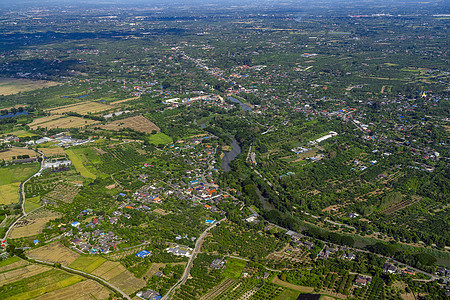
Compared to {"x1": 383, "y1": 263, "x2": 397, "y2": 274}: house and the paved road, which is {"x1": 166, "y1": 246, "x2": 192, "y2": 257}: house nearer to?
the paved road

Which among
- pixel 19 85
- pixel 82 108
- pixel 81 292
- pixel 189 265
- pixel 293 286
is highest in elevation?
pixel 19 85

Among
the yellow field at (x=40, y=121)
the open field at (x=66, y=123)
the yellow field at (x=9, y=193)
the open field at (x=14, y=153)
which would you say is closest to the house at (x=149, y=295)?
the yellow field at (x=9, y=193)

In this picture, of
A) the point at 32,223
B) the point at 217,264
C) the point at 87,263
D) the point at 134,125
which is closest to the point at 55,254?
the point at 87,263

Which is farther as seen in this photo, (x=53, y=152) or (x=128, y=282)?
(x=53, y=152)

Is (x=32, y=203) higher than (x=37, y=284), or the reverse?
(x=32, y=203)

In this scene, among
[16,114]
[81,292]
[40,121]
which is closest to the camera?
[81,292]

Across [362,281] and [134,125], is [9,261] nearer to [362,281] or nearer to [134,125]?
[362,281]

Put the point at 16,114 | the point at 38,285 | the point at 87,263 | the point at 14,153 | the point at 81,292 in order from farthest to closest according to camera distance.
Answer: the point at 16,114, the point at 14,153, the point at 87,263, the point at 38,285, the point at 81,292

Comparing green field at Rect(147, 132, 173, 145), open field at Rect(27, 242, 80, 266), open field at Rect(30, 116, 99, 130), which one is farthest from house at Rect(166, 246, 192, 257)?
open field at Rect(30, 116, 99, 130)
